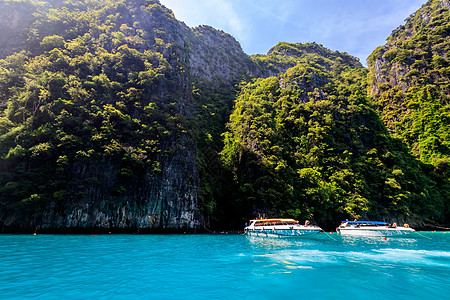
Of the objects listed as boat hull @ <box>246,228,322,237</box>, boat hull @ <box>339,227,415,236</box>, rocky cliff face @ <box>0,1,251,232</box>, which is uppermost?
rocky cliff face @ <box>0,1,251,232</box>

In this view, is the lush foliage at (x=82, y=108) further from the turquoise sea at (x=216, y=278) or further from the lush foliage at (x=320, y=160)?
the turquoise sea at (x=216, y=278)

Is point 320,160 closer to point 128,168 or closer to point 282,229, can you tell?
point 282,229

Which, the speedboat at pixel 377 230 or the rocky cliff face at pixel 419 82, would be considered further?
the rocky cliff face at pixel 419 82

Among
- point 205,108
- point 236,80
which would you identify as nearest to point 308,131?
point 205,108

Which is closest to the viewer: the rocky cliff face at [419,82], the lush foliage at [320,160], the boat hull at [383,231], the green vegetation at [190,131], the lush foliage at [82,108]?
the lush foliage at [82,108]

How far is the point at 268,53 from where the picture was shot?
110m

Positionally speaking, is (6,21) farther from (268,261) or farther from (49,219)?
(268,261)

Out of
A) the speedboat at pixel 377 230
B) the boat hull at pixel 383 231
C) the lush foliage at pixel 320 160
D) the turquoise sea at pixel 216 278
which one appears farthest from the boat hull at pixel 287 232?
the turquoise sea at pixel 216 278

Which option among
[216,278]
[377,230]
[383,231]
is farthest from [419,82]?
[216,278]

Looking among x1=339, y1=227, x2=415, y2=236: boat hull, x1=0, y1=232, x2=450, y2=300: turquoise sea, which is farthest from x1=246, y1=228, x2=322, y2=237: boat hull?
x1=0, y1=232, x2=450, y2=300: turquoise sea

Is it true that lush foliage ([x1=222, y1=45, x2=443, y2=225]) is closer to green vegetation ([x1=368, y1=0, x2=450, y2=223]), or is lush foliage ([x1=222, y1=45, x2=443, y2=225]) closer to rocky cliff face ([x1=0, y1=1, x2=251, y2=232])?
green vegetation ([x1=368, y1=0, x2=450, y2=223])

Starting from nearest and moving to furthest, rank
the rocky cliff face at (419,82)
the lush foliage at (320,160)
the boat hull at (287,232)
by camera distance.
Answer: the boat hull at (287,232) < the lush foliage at (320,160) < the rocky cliff face at (419,82)

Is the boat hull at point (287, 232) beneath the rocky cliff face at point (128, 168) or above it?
beneath

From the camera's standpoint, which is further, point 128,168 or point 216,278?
point 128,168
